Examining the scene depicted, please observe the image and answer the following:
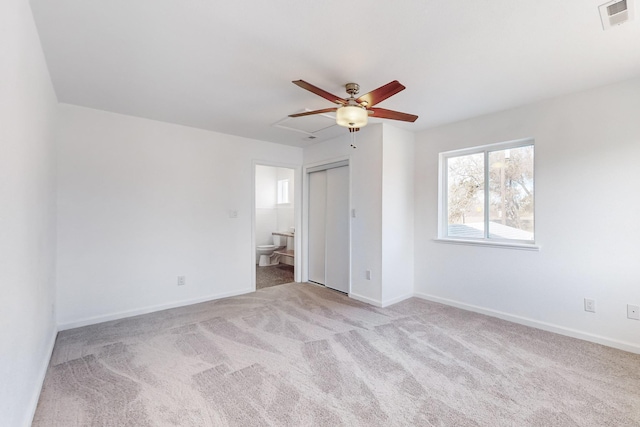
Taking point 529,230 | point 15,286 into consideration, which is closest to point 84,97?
point 15,286

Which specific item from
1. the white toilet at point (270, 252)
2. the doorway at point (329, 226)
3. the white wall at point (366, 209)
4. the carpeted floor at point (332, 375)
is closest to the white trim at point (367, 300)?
the white wall at point (366, 209)

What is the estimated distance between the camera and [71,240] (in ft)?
9.74

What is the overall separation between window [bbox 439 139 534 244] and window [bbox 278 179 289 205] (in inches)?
152

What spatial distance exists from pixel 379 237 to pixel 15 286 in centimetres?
322

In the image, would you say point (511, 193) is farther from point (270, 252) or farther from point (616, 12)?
point (270, 252)

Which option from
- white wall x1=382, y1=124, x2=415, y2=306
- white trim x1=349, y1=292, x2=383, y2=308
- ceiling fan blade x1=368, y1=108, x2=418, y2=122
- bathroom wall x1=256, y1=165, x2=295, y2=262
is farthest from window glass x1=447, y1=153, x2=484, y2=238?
bathroom wall x1=256, y1=165, x2=295, y2=262

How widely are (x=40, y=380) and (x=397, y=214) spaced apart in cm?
373

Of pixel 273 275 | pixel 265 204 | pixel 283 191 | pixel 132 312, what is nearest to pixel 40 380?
pixel 132 312

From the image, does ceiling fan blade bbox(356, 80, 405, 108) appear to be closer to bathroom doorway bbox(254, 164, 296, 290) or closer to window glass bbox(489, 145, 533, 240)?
window glass bbox(489, 145, 533, 240)

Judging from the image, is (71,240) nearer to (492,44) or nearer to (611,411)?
(492,44)

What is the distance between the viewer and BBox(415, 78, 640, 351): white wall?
2486 mm

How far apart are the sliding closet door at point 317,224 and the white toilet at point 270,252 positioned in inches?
61.4

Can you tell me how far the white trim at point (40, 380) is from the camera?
1.64 metres

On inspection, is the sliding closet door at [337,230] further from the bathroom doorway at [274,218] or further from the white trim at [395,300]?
the bathroom doorway at [274,218]
